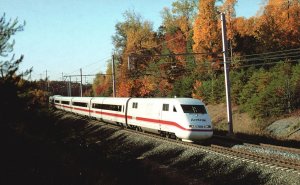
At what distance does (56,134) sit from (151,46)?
5704cm

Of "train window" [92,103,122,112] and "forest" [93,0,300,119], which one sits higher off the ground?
"forest" [93,0,300,119]

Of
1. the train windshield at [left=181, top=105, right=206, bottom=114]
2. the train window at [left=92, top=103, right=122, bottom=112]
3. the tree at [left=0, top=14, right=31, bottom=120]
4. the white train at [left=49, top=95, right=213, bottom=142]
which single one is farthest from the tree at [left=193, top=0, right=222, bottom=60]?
the tree at [left=0, top=14, right=31, bottom=120]

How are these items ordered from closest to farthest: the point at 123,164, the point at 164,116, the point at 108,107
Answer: the point at 123,164 → the point at 164,116 → the point at 108,107

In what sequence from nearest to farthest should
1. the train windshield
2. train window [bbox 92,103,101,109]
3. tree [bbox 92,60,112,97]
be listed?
1. the train windshield
2. train window [bbox 92,103,101,109]
3. tree [bbox 92,60,112,97]

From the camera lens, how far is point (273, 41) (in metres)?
52.8

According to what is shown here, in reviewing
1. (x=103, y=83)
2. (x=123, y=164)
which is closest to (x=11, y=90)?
(x=123, y=164)

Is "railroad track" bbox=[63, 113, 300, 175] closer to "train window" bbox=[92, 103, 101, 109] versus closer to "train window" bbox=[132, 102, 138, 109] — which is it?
"train window" bbox=[132, 102, 138, 109]

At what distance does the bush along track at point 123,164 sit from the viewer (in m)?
11.0

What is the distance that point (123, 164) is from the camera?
20.4m

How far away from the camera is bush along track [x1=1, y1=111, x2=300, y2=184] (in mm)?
11031

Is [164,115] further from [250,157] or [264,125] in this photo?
[264,125]

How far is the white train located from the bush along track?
99 centimetres

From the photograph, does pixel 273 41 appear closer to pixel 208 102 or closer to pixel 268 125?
pixel 208 102

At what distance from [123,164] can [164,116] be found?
5413mm
